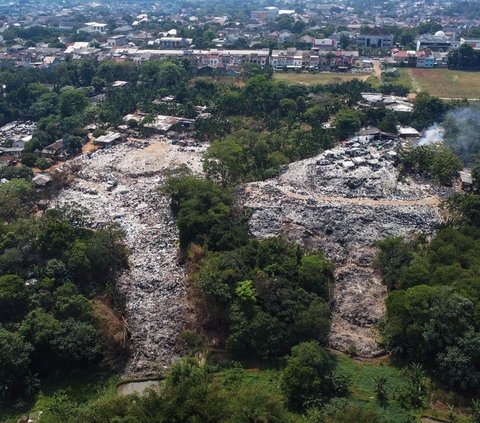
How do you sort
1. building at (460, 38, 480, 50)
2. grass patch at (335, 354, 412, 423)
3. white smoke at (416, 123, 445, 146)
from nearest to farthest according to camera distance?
1. grass patch at (335, 354, 412, 423)
2. white smoke at (416, 123, 445, 146)
3. building at (460, 38, 480, 50)

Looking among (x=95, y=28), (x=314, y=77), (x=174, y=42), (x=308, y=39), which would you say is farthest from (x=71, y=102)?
(x=95, y=28)

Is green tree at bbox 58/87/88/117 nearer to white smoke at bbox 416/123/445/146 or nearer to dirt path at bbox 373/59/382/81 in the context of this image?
white smoke at bbox 416/123/445/146

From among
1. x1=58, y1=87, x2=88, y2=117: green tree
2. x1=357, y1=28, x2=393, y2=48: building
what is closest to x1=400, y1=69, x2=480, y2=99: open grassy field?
x1=357, y1=28, x2=393, y2=48: building

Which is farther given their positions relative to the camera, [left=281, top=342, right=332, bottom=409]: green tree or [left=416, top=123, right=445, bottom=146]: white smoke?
[left=416, top=123, right=445, bottom=146]: white smoke

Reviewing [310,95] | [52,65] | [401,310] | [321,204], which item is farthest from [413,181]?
[52,65]

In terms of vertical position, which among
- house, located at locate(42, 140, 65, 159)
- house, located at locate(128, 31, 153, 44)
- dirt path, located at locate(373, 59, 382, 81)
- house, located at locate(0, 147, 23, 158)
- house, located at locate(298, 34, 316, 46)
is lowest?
house, located at locate(0, 147, 23, 158)

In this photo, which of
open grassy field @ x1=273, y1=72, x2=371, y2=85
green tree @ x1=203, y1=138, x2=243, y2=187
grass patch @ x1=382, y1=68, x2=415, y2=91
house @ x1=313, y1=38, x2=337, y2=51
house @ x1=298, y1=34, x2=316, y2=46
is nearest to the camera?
green tree @ x1=203, y1=138, x2=243, y2=187
